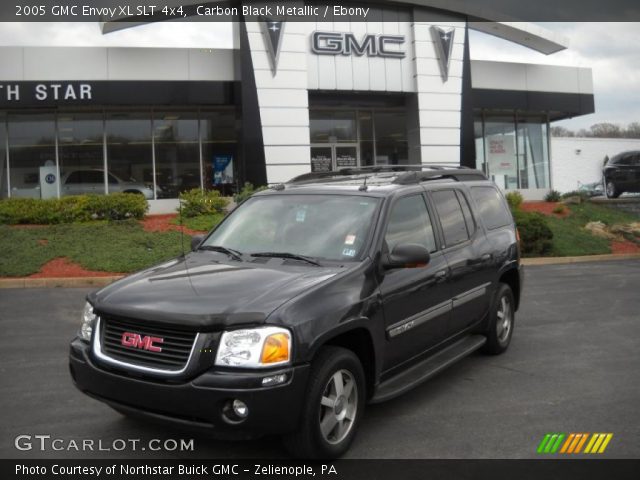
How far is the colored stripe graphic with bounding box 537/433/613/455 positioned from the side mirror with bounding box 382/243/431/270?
1.47 m

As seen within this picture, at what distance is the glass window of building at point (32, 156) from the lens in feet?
63.7

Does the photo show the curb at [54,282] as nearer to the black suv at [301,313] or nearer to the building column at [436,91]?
the black suv at [301,313]

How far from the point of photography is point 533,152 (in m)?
24.4

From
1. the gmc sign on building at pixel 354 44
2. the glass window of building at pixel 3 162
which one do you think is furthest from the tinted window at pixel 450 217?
Result: the glass window of building at pixel 3 162

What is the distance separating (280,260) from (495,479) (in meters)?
2.01

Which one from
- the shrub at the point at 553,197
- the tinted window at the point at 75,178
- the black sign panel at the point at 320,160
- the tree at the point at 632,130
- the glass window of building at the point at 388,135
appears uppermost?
the tree at the point at 632,130

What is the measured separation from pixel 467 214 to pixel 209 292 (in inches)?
121

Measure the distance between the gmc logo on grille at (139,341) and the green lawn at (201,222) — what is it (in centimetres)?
1126

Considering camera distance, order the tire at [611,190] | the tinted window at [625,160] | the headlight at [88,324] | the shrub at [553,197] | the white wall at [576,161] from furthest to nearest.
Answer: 1. the white wall at [576,161]
2. the tire at [611,190]
3. the shrub at [553,197]
4. the tinted window at [625,160]
5. the headlight at [88,324]

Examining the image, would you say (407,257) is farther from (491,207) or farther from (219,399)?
(491,207)

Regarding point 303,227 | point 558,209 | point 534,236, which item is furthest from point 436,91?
point 303,227

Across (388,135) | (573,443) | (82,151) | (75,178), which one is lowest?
(573,443)

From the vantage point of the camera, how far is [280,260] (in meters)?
4.44

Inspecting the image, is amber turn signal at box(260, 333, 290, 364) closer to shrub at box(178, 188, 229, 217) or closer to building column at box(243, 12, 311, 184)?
shrub at box(178, 188, 229, 217)
